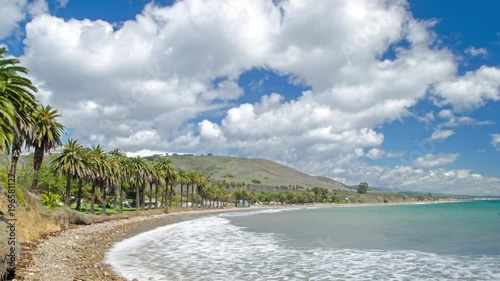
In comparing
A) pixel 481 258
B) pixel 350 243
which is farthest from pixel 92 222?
pixel 481 258

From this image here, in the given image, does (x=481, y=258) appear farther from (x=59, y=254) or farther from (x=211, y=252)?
(x=59, y=254)

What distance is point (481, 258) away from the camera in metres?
27.9

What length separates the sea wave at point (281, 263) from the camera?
21.0 meters

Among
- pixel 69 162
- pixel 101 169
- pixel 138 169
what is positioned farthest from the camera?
pixel 138 169

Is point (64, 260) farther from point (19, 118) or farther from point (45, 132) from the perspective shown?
point (45, 132)

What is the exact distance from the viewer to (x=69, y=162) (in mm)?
51031

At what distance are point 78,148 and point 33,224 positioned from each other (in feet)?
86.3

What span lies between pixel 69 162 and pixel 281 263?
37224 mm

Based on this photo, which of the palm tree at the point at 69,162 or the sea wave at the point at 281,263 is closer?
the sea wave at the point at 281,263

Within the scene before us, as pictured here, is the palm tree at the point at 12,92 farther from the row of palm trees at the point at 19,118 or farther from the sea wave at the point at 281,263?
the sea wave at the point at 281,263

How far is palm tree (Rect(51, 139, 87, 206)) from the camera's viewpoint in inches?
2019

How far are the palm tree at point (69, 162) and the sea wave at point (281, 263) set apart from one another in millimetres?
23300

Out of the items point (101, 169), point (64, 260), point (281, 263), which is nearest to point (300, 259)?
point (281, 263)

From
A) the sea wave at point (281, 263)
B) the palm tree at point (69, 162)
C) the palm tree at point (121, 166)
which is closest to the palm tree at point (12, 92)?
the sea wave at point (281, 263)
